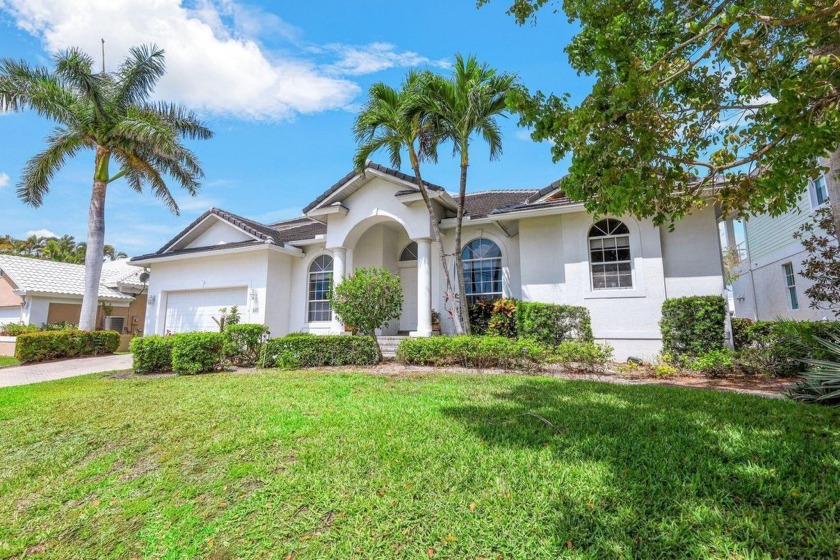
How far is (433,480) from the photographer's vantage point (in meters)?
3.43

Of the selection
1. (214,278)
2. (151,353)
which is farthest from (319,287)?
(151,353)

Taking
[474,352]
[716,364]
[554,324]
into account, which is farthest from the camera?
[554,324]

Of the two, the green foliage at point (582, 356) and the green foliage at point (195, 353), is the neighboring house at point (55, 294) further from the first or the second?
the green foliage at point (582, 356)

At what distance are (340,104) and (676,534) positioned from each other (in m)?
12.2

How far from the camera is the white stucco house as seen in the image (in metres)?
11.2

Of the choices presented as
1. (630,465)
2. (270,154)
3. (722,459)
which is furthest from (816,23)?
(270,154)

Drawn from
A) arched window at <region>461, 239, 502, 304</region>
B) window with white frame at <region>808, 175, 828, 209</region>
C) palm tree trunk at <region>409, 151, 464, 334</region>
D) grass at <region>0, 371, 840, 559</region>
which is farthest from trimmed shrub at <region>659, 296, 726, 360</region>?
window with white frame at <region>808, 175, 828, 209</region>

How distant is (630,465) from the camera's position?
354 centimetres

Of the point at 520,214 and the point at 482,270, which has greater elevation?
the point at 520,214

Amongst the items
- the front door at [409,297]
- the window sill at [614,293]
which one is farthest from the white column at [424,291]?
the window sill at [614,293]

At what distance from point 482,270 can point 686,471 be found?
34.9ft

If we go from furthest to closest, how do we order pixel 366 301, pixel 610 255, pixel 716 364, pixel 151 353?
A: pixel 610 255 → pixel 366 301 → pixel 151 353 → pixel 716 364

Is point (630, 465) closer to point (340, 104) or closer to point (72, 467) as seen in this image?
point (72, 467)

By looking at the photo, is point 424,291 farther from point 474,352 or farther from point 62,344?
point 62,344
